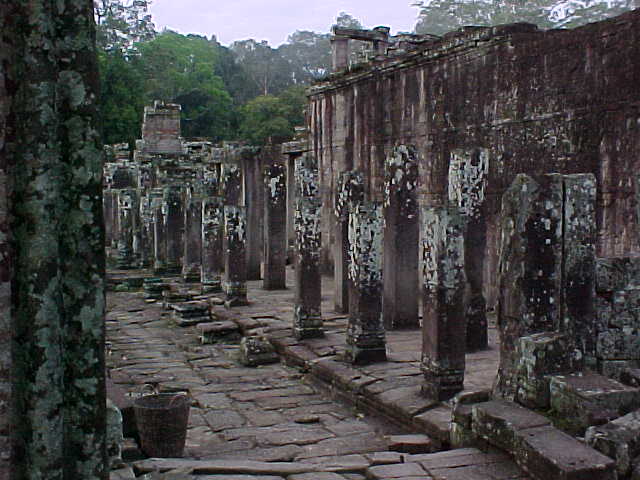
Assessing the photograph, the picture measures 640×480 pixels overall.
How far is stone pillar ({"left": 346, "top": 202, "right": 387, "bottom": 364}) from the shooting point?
837 centimetres

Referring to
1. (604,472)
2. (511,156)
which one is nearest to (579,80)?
(511,156)

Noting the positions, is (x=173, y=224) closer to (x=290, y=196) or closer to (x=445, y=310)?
(x=290, y=196)

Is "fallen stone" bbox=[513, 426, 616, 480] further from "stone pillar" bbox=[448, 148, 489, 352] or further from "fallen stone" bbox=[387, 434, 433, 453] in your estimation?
"stone pillar" bbox=[448, 148, 489, 352]

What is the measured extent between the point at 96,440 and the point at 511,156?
355 inches

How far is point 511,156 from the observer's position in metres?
10.5

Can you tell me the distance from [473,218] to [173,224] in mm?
9860

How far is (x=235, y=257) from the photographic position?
→ 1291 cm

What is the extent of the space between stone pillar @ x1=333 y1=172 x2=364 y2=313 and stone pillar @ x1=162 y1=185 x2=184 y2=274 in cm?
631

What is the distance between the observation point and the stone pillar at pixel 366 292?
8.37 meters

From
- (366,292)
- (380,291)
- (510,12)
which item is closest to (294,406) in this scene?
(366,292)

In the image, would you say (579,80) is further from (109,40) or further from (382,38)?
(109,40)

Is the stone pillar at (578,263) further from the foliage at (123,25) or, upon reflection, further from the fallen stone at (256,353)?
the foliage at (123,25)

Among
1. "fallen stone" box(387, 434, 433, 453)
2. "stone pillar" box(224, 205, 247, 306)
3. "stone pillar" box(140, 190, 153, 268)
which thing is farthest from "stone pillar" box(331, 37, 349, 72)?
"fallen stone" box(387, 434, 433, 453)

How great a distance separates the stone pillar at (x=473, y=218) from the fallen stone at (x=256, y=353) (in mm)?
2660
